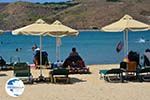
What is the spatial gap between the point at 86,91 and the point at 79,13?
153 meters

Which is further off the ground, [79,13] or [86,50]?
[79,13]

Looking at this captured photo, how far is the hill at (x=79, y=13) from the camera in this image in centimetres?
15925

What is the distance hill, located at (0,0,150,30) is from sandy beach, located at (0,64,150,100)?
14016 centimetres

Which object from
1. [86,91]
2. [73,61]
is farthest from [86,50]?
[86,91]

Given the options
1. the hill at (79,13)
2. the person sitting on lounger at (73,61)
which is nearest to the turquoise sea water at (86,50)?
the person sitting on lounger at (73,61)

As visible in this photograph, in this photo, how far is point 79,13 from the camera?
166 meters

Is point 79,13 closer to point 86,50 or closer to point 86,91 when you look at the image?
point 86,50

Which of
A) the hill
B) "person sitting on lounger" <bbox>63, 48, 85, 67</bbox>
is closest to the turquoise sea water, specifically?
"person sitting on lounger" <bbox>63, 48, 85, 67</bbox>

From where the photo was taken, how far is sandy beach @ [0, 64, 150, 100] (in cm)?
1254

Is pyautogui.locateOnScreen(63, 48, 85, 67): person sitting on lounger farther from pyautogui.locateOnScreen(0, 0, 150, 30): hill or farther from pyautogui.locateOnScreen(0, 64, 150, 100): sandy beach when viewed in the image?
pyautogui.locateOnScreen(0, 0, 150, 30): hill

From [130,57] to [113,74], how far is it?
32.0 inches

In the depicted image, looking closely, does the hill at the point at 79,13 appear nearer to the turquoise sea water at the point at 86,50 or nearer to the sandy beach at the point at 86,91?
the turquoise sea water at the point at 86,50

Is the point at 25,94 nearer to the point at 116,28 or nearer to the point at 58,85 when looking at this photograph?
the point at 58,85

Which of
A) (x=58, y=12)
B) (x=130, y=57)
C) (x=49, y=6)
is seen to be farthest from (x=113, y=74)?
(x=49, y=6)
